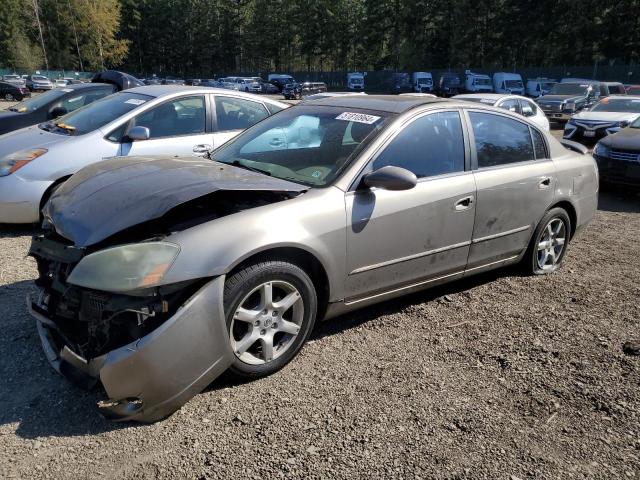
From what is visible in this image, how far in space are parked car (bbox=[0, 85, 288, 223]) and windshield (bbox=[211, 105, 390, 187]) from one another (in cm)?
204

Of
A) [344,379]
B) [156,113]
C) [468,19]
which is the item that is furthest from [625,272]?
[468,19]

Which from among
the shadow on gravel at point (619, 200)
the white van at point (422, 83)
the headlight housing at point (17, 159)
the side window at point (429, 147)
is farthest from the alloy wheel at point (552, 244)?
the white van at point (422, 83)

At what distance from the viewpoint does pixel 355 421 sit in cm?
273

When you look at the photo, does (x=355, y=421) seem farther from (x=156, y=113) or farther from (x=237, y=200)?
(x=156, y=113)

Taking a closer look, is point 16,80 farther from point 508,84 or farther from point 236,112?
point 236,112

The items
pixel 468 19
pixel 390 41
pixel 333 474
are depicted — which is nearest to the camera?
pixel 333 474

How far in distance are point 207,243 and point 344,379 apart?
46.1 inches

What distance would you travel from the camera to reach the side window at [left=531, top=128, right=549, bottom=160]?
4664mm

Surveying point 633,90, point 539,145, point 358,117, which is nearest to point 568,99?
point 633,90

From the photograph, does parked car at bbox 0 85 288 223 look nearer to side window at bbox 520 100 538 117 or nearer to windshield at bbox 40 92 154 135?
windshield at bbox 40 92 154 135

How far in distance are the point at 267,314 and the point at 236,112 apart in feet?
13.8

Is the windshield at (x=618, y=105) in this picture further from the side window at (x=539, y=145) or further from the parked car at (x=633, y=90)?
the side window at (x=539, y=145)

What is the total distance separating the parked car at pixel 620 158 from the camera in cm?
836

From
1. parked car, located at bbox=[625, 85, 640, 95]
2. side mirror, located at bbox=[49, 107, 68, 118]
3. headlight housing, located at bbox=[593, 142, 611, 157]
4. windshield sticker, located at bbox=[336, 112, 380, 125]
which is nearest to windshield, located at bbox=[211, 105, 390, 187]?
windshield sticker, located at bbox=[336, 112, 380, 125]
